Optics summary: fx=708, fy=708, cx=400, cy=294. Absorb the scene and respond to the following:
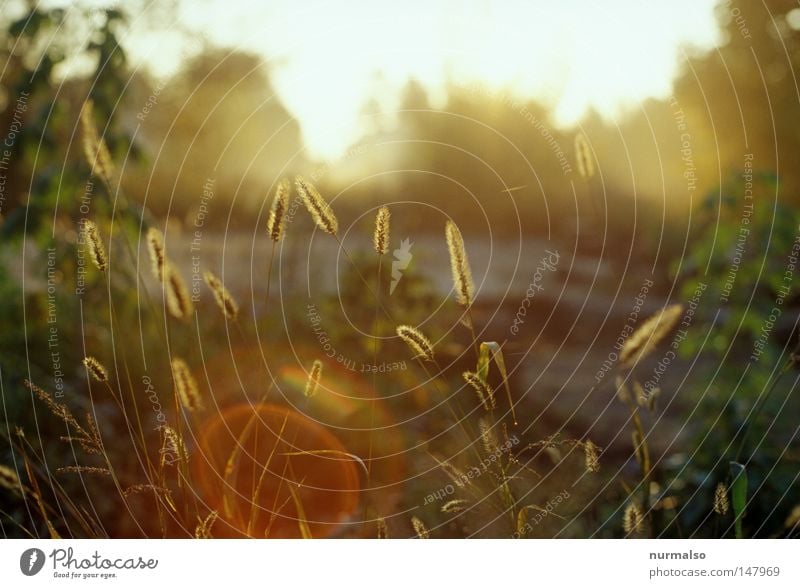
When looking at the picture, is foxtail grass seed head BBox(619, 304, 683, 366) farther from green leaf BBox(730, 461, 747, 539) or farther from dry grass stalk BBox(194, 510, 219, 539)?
dry grass stalk BBox(194, 510, 219, 539)

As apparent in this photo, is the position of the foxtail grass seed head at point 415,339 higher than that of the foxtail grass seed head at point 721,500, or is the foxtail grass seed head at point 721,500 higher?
the foxtail grass seed head at point 415,339

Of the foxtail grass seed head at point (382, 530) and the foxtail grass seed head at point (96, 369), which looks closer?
the foxtail grass seed head at point (96, 369)

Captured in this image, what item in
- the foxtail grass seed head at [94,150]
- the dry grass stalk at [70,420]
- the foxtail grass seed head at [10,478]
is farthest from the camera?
the foxtail grass seed head at [10,478]

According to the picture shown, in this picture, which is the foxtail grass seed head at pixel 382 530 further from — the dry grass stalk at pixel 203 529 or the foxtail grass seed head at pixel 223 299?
the foxtail grass seed head at pixel 223 299

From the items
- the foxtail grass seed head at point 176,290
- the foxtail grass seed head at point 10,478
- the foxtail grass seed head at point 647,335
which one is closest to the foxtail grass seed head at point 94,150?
the foxtail grass seed head at point 176,290

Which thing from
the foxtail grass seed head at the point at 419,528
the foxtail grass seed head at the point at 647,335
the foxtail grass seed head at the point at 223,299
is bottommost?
the foxtail grass seed head at the point at 419,528

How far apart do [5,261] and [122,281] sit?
0.62m

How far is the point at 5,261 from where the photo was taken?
9.54 ft

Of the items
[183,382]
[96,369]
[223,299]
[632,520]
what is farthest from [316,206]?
[632,520]

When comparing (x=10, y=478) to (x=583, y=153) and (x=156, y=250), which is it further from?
→ (x=583, y=153)

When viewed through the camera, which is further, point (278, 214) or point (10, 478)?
point (10, 478)

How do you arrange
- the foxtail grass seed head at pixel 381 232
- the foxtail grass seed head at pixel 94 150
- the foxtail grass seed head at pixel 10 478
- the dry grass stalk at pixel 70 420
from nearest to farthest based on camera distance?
the dry grass stalk at pixel 70 420 → the foxtail grass seed head at pixel 381 232 → the foxtail grass seed head at pixel 94 150 → the foxtail grass seed head at pixel 10 478
